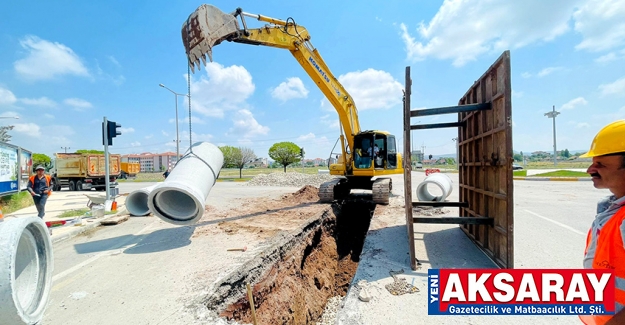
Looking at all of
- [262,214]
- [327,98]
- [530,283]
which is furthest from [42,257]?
[327,98]

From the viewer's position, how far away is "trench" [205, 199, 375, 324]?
3670mm

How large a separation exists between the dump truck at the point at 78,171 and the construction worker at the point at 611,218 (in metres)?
25.0

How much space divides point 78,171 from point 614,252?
27166mm

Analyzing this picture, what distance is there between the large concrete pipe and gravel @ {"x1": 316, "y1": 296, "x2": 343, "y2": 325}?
10.8ft

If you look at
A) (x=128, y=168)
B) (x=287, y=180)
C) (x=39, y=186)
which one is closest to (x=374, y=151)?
(x=39, y=186)

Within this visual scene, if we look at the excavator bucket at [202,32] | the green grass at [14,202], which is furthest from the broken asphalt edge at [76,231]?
the green grass at [14,202]

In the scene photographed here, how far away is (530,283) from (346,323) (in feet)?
5.83

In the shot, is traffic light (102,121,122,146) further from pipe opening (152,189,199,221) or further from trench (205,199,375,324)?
trench (205,199,375,324)

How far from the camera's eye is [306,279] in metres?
5.07

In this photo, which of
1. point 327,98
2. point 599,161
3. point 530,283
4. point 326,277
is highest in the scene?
point 327,98

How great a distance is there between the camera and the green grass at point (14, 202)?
1095 cm

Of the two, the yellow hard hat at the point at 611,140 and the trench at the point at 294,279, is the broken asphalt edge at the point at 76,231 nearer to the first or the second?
the trench at the point at 294,279

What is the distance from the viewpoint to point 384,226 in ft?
23.9

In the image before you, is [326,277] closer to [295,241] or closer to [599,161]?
[295,241]
